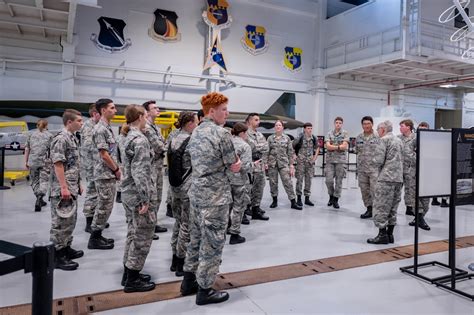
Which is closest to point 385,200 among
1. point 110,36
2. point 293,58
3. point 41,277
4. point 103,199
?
point 103,199

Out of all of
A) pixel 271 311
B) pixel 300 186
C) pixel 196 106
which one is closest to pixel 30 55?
pixel 196 106

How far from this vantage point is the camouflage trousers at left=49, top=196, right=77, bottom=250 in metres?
3.06

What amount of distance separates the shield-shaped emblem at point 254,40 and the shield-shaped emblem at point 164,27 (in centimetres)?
261

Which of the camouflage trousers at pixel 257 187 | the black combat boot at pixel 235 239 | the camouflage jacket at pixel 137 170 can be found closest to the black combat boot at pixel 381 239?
the black combat boot at pixel 235 239

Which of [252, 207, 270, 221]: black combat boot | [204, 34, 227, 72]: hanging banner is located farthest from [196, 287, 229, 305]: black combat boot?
[204, 34, 227, 72]: hanging banner

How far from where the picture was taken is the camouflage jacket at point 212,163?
2389mm

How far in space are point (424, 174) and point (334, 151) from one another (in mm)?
3393

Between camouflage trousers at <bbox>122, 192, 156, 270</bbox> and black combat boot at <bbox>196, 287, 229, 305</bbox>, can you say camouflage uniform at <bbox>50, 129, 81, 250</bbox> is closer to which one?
camouflage trousers at <bbox>122, 192, 156, 270</bbox>

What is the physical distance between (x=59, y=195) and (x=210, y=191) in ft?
5.11

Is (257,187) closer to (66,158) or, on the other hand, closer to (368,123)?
(368,123)

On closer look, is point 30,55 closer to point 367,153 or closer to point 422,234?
point 367,153

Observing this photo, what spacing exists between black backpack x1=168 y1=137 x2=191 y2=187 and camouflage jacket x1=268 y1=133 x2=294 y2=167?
3178 millimetres

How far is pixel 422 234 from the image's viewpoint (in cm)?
463

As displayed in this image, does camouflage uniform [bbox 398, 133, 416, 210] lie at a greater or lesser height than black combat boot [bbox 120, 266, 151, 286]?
greater
